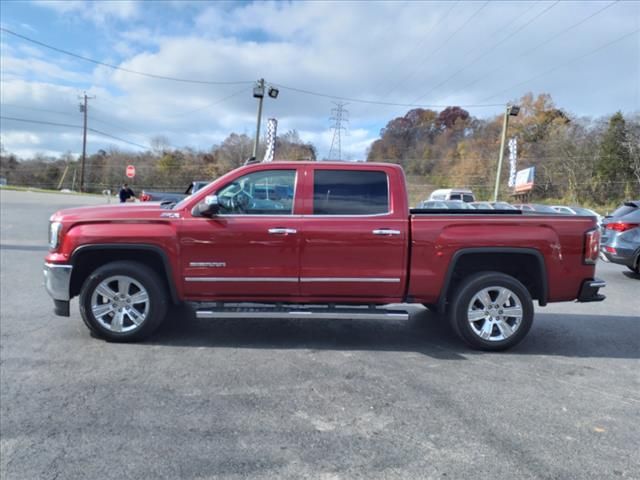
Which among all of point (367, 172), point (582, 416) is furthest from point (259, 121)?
point (582, 416)

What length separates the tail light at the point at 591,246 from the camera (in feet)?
16.1

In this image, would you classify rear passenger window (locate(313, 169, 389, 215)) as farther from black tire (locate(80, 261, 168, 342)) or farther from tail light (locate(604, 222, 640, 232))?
tail light (locate(604, 222, 640, 232))

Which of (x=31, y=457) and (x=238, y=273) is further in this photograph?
(x=238, y=273)

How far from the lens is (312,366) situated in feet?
14.4

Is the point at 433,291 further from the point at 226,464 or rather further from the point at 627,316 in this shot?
the point at 627,316

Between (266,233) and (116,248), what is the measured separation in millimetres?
1594

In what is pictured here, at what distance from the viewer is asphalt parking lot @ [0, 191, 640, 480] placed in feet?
9.25

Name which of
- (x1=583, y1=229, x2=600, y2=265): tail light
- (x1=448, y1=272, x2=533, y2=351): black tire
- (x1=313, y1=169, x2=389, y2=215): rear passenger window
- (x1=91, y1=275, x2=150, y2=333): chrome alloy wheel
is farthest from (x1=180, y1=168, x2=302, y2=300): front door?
(x1=583, y1=229, x2=600, y2=265): tail light

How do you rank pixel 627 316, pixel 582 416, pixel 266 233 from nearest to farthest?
pixel 582 416 → pixel 266 233 → pixel 627 316

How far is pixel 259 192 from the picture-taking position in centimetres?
497

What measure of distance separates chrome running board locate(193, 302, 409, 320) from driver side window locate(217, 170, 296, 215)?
1014mm

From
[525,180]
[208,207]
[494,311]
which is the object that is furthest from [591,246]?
[525,180]

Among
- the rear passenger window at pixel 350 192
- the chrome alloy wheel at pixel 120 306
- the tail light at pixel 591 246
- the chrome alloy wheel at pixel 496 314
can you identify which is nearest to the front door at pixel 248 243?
the rear passenger window at pixel 350 192

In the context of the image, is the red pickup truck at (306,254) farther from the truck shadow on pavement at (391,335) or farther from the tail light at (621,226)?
the tail light at (621,226)
